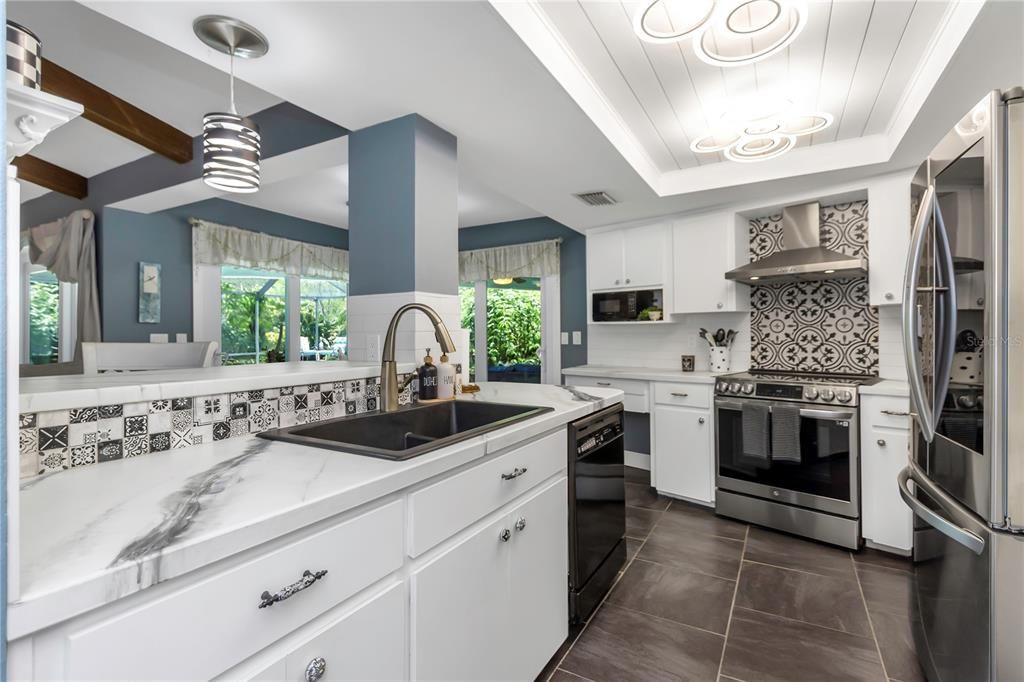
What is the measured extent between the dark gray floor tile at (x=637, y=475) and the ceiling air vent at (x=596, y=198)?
2217 mm

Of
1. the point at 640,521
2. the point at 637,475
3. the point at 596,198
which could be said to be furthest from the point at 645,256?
the point at 640,521

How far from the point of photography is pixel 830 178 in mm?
3023

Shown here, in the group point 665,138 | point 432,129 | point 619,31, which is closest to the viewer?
point 619,31

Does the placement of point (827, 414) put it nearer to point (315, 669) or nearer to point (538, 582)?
point (538, 582)

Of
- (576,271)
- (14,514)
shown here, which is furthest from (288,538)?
(576,271)

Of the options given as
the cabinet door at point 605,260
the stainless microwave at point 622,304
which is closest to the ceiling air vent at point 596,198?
the cabinet door at point 605,260

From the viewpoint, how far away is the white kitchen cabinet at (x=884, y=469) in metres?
2.60

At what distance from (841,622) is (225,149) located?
3159 millimetres

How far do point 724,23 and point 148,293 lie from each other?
4.54 metres

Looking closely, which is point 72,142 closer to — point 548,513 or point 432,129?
point 432,129

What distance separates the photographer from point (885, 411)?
2.65 m

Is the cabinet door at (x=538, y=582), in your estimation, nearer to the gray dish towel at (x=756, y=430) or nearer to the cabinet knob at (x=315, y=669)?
the cabinet knob at (x=315, y=669)

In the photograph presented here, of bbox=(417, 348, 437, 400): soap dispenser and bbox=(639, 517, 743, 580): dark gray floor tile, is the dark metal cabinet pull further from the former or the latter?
bbox=(639, 517, 743, 580): dark gray floor tile

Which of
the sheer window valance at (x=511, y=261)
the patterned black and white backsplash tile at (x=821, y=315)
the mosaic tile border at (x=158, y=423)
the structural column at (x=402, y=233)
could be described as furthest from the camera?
the sheer window valance at (x=511, y=261)
